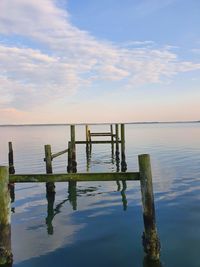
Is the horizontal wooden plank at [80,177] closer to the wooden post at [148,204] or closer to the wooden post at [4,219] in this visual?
the wooden post at [148,204]

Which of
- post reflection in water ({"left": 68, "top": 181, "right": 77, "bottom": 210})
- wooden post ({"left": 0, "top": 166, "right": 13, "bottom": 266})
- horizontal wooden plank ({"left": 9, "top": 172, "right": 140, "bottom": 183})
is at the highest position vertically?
horizontal wooden plank ({"left": 9, "top": 172, "right": 140, "bottom": 183})

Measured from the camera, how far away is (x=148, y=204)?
7086 mm

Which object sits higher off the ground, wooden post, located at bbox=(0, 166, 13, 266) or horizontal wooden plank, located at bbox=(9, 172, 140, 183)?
horizontal wooden plank, located at bbox=(9, 172, 140, 183)

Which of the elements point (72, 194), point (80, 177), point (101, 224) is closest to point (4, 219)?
point (80, 177)

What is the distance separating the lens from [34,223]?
10.3 metres

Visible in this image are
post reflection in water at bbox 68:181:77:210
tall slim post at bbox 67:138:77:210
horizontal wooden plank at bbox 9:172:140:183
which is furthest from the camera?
tall slim post at bbox 67:138:77:210

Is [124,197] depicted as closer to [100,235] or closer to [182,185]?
[182,185]

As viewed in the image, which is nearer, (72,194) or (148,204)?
(148,204)

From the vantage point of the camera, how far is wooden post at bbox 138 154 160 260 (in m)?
7.06

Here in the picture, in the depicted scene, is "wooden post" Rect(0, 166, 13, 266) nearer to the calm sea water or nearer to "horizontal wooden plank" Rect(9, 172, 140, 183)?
the calm sea water

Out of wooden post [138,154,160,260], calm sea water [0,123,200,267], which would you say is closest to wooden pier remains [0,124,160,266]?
wooden post [138,154,160,260]

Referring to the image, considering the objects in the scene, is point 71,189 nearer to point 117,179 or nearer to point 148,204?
point 117,179

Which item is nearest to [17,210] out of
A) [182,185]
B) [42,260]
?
[42,260]

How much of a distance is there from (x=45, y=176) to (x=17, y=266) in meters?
1.96
